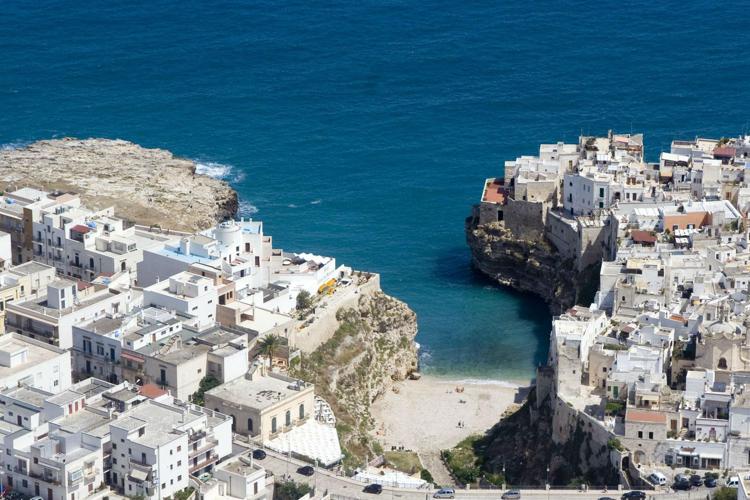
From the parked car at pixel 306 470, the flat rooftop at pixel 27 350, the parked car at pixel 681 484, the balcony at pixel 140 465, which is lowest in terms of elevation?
the parked car at pixel 306 470

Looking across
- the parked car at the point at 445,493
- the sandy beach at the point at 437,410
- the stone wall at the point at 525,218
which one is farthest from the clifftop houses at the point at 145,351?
the stone wall at the point at 525,218

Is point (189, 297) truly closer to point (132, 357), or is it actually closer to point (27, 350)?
point (132, 357)

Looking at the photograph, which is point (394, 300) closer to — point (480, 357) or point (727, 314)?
point (480, 357)

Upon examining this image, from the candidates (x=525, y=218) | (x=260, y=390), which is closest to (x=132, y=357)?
(x=260, y=390)

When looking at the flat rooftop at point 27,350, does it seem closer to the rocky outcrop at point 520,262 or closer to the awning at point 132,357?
the awning at point 132,357

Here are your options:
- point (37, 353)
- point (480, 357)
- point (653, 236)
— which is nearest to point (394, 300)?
point (480, 357)

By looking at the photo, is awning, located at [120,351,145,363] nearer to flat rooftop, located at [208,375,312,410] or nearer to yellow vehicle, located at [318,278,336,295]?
flat rooftop, located at [208,375,312,410]
